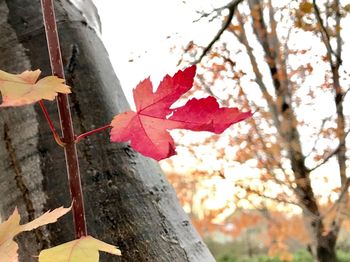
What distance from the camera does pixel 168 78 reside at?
0.29 meters

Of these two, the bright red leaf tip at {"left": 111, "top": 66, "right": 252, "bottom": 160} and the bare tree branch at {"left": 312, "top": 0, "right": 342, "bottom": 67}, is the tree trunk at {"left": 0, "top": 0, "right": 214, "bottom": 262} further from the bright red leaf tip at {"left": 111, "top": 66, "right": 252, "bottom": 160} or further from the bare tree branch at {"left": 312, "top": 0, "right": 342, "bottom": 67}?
the bare tree branch at {"left": 312, "top": 0, "right": 342, "bottom": 67}

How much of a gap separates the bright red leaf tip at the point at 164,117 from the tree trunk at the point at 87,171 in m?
0.17

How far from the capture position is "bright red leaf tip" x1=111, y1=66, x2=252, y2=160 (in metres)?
0.29

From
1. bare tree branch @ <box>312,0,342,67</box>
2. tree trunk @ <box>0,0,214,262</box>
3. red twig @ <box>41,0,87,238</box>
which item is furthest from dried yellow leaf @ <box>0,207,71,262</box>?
bare tree branch @ <box>312,0,342,67</box>

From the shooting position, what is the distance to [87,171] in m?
0.48

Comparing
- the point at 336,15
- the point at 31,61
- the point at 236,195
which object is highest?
the point at 336,15

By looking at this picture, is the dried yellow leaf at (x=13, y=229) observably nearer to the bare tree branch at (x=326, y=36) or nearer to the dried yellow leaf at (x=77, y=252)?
the dried yellow leaf at (x=77, y=252)

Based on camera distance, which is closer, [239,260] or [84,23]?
[84,23]

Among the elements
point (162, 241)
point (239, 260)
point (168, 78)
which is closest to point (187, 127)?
point (168, 78)

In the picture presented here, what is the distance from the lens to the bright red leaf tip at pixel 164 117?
294 mm

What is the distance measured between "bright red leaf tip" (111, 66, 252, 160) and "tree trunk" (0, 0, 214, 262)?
170mm

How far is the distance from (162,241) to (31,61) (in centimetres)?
28

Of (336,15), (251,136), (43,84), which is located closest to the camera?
(43,84)

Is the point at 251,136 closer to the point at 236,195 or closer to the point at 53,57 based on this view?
the point at 236,195
